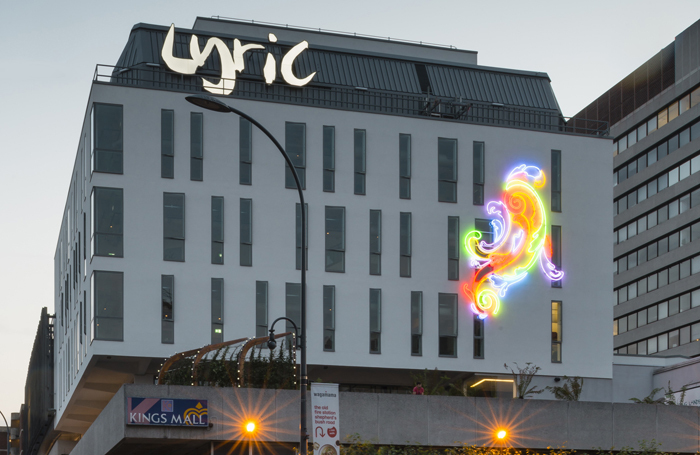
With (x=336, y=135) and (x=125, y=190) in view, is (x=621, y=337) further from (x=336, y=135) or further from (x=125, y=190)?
(x=125, y=190)

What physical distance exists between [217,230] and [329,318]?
6.09 m

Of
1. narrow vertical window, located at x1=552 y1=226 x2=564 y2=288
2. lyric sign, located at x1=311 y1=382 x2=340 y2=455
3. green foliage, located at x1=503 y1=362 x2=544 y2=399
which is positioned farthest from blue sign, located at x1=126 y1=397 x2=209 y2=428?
narrow vertical window, located at x1=552 y1=226 x2=564 y2=288

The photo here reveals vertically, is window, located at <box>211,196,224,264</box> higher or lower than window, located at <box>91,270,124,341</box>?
higher

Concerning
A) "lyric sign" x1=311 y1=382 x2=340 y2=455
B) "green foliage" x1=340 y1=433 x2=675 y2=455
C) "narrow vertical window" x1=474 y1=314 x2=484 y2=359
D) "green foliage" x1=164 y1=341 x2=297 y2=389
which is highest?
"narrow vertical window" x1=474 y1=314 x2=484 y2=359

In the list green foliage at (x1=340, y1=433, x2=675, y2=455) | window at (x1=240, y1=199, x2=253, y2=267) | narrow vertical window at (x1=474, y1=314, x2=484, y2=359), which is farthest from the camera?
narrow vertical window at (x1=474, y1=314, x2=484, y2=359)

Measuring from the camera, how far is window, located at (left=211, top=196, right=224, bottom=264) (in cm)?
4216

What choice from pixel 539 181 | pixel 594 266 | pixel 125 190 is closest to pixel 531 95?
pixel 539 181

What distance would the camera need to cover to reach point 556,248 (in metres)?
46.6

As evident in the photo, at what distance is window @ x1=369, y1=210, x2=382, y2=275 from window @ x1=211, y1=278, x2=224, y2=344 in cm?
669

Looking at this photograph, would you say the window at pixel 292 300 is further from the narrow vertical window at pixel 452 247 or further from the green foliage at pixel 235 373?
the green foliage at pixel 235 373

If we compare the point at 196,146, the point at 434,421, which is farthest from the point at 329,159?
the point at 434,421

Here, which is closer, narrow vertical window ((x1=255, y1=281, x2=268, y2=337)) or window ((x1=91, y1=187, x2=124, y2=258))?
window ((x1=91, y1=187, x2=124, y2=258))

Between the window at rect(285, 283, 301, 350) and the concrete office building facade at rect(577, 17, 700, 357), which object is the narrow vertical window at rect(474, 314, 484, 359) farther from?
the concrete office building facade at rect(577, 17, 700, 357)

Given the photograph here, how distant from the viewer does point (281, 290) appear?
4253cm
